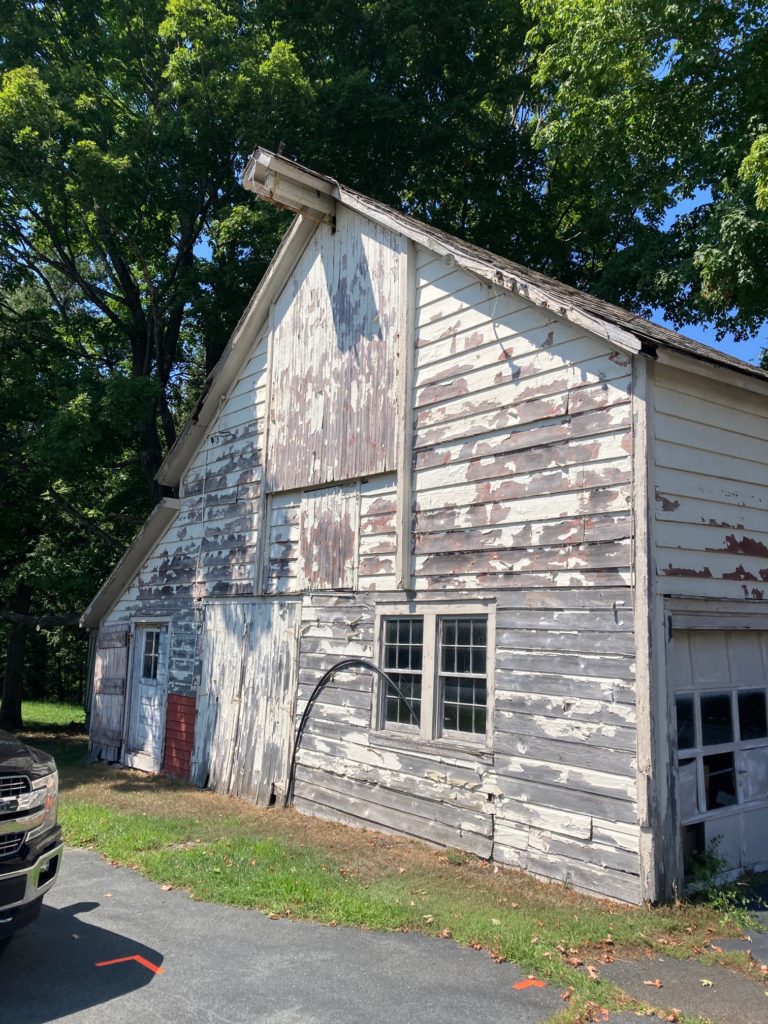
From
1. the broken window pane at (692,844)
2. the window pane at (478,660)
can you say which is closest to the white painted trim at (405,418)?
the window pane at (478,660)

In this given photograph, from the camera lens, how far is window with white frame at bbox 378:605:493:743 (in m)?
8.76

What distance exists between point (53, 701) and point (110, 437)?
1073 inches

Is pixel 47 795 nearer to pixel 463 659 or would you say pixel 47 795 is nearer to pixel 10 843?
pixel 10 843

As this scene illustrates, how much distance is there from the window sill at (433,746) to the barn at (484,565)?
0.10ft

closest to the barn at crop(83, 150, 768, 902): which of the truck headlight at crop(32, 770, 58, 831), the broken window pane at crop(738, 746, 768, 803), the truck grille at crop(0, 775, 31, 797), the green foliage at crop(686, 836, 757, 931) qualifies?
the broken window pane at crop(738, 746, 768, 803)

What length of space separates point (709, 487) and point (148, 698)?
34.4 feet

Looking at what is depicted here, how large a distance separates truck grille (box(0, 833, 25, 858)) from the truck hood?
0.38m

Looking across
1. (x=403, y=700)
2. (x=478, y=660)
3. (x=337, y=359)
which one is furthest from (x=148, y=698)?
(x=478, y=660)

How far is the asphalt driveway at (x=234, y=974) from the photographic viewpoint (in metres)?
4.94

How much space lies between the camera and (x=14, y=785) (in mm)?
5230

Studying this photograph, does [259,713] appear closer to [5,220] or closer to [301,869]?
[301,869]

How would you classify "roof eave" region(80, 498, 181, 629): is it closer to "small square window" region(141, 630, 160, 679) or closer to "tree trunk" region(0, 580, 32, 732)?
"small square window" region(141, 630, 160, 679)

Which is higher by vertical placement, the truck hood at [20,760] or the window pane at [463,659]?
the window pane at [463,659]

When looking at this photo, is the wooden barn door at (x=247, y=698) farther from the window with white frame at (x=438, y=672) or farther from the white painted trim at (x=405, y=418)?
the white painted trim at (x=405, y=418)
